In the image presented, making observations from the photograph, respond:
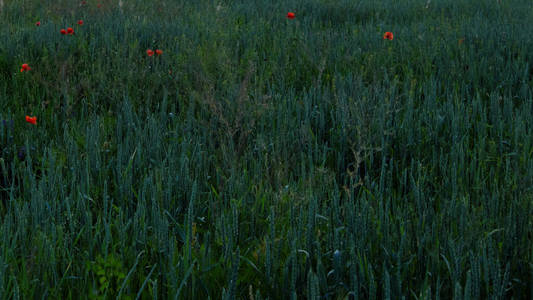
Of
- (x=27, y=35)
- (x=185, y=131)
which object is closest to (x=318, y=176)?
(x=185, y=131)

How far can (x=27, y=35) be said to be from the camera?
16.6 feet

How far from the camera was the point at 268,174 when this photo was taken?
2193 mm

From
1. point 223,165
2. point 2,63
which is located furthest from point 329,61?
point 2,63

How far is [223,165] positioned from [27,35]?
3606mm

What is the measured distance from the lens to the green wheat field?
1.47m

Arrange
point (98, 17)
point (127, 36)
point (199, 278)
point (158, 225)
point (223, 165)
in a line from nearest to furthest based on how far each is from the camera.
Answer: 1. point (199, 278)
2. point (158, 225)
3. point (223, 165)
4. point (127, 36)
5. point (98, 17)

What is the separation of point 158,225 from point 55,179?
1.88ft

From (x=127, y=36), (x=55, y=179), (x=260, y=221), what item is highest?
(x=127, y=36)

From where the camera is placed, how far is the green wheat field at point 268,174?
1.47 m

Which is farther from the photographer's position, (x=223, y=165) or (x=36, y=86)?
(x=36, y=86)

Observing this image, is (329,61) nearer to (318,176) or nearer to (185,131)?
(185,131)

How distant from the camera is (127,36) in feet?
16.4

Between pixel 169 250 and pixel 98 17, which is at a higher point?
pixel 98 17

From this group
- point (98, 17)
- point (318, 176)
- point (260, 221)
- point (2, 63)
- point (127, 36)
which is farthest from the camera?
point (98, 17)
